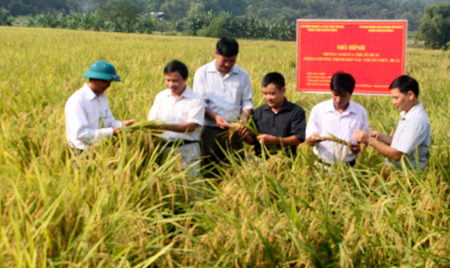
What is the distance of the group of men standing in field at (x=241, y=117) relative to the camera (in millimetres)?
2676

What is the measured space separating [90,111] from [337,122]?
1789 mm

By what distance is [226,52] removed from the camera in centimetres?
329

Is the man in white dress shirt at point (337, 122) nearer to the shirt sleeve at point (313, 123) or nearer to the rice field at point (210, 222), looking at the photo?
the shirt sleeve at point (313, 123)

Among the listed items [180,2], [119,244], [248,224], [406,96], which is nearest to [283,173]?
[248,224]

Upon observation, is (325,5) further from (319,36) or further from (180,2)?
(319,36)

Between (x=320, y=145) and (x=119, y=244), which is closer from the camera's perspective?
(x=119, y=244)

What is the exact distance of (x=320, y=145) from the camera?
2.98m

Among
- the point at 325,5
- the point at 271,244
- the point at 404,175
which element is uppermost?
the point at 325,5

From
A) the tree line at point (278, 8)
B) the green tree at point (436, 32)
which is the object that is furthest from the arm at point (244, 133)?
the tree line at point (278, 8)

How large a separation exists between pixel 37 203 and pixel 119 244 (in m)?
0.50

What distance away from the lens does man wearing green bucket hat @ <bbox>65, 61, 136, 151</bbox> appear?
8.80ft

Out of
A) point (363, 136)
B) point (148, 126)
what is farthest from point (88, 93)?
point (363, 136)

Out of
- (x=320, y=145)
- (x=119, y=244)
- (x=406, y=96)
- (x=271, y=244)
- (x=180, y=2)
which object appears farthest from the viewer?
(x=180, y=2)

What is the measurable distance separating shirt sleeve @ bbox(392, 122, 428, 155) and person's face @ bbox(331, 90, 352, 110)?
17.5 inches
